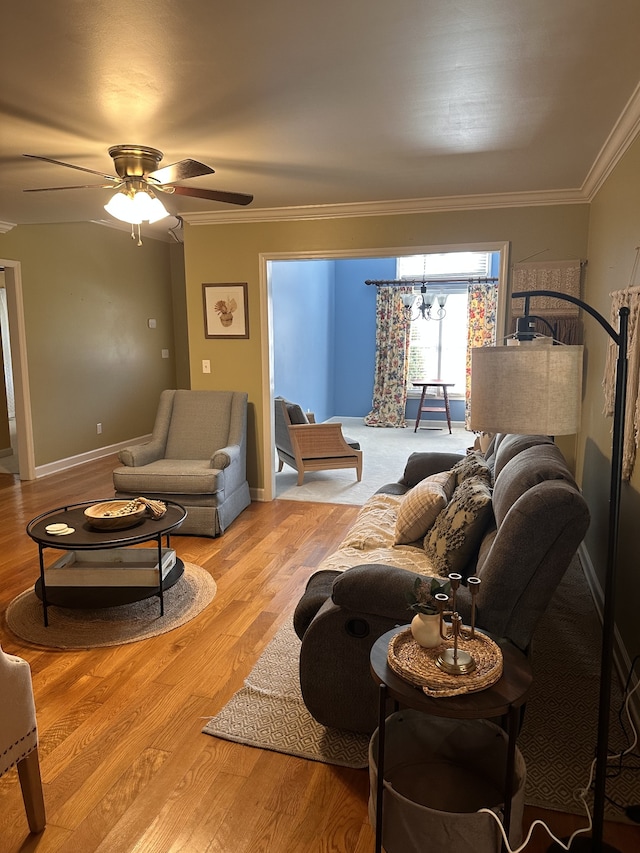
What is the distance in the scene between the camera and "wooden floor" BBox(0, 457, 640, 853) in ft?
5.62

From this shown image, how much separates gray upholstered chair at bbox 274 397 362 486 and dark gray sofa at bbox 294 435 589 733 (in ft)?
10.5

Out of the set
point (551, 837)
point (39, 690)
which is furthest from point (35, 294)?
point (551, 837)

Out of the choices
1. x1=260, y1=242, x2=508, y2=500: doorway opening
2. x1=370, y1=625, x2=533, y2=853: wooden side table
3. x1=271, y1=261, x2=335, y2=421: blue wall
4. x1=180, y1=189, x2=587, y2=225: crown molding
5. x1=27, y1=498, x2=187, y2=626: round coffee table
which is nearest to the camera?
x1=370, y1=625, x2=533, y2=853: wooden side table

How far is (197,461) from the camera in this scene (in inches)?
181

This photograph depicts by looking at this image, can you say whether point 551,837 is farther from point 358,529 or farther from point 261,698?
point 358,529

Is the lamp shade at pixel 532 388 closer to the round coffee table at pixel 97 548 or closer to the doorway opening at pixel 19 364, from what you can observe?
the round coffee table at pixel 97 548

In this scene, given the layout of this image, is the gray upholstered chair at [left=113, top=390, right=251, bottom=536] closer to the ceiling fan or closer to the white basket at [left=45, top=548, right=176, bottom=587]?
the white basket at [left=45, top=548, right=176, bottom=587]

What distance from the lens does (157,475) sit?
415 centimetres

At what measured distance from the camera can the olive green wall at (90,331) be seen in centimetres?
588

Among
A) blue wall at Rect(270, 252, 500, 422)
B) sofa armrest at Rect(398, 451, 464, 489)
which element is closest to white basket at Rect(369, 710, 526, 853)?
sofa armrest at Rect(398, 451, 464, 489)

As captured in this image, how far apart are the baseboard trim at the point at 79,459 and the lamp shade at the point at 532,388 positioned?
5.44 m

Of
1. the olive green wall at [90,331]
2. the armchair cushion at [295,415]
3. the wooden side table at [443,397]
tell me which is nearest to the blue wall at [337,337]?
the wooden side table at [443,397]

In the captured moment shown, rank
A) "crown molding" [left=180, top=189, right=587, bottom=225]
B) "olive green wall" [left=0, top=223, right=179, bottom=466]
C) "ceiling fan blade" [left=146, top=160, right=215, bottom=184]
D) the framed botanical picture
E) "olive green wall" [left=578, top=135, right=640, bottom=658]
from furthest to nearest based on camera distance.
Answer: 1. "olive green wall" [left=0, top=223, right=179, bottom=466]
2. the framed botanical picture
3. "crown molding" [left=180, top=189, right=587, bottom=225]
4. "ceiling fan blade" [left=146, top=160, right=215, bottom=184]
5. "olive green wall" [left=578, top=135, right=640, bottom=658]

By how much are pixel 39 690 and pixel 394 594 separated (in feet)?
5.22
